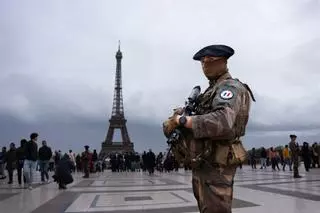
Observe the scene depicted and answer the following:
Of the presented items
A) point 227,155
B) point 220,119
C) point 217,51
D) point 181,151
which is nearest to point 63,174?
point 181,151

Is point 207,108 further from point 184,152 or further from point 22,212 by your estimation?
point 22,212

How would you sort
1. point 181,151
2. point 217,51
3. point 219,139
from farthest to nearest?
point 217,51
point 181,151
point 219,139

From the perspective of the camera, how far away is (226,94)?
302cm

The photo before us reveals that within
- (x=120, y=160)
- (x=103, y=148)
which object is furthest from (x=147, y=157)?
(x=103, y=148)

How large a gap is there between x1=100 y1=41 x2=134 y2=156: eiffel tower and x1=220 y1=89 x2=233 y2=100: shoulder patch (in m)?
74.0

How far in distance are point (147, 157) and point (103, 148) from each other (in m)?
50.9

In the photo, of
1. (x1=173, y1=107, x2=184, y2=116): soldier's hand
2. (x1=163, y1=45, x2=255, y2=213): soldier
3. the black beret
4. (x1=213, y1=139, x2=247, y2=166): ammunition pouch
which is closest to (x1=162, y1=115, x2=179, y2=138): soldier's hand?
(x1=163, y1=45, x2=255, y2=213): soldier

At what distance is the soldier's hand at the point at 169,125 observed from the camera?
9.82 feet

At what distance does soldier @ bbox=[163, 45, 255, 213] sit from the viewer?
292 cm

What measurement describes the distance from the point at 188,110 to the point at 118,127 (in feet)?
267

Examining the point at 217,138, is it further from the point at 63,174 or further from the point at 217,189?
the point at 63,174

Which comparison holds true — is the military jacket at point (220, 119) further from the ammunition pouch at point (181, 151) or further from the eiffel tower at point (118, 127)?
the eiffel tower at point (118, 127)

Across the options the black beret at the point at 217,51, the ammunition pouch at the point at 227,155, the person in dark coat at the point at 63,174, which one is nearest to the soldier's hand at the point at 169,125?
the ammunition pouch at the point at 227,155

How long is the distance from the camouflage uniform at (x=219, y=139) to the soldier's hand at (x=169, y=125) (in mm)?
134
